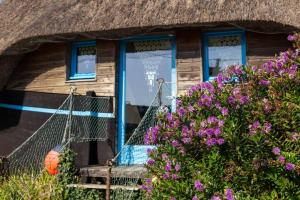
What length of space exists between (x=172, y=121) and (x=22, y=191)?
381 centimetres

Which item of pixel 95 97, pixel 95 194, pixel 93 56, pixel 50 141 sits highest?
pixel 93 56

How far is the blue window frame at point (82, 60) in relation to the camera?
10.3 metres

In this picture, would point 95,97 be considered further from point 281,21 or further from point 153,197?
point 153,197

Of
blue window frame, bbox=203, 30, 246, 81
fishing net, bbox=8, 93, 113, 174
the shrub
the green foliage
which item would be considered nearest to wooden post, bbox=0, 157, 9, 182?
fishing net, bbox=8, 93, 113, 174

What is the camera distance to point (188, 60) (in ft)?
30.4

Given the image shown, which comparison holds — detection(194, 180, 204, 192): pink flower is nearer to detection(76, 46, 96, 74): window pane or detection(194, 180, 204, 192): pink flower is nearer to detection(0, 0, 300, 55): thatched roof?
detection(0, 0, 300, 55): thatched roof

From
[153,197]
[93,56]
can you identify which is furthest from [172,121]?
[93,56]

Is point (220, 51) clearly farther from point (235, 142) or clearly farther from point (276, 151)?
point (276, 151)

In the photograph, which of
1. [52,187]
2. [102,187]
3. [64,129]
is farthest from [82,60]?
[102,187]

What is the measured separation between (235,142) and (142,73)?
575 centimetres

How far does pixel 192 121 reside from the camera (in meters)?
4.74

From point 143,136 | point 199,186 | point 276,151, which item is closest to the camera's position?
point 276,151

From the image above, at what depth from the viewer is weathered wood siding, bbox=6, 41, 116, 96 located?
9.83m

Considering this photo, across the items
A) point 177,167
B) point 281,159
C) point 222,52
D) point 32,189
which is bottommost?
point 32,189
